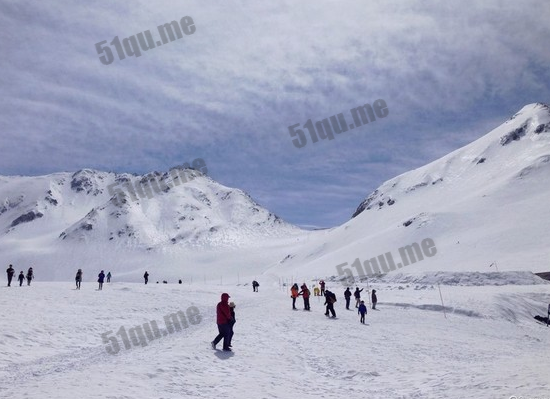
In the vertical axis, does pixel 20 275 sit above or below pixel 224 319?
above

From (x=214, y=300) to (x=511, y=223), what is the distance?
87.2 metres

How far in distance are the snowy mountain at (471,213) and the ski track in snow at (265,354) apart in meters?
53.6

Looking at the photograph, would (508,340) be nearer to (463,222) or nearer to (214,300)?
(214,300)

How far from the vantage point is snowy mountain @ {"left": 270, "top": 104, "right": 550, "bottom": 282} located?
87000 millimetres

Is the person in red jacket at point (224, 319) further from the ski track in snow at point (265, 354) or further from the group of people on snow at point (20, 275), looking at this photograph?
the group of people on snow at point (20, 275)

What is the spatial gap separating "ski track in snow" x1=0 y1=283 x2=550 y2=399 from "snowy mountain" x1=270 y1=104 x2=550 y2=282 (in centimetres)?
5362

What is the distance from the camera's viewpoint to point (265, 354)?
1592 cm

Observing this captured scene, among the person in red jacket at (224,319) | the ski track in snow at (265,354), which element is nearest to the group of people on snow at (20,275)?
the ski track in snow at (265,354)

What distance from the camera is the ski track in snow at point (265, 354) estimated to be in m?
10.8

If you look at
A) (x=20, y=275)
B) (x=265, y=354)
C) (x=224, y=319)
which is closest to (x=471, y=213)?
(x=20, y=275)

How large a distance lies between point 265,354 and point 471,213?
11369 cm

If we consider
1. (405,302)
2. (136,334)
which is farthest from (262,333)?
(405,302)

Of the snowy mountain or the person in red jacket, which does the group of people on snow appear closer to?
the person in red jacket

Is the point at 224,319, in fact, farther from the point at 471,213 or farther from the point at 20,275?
the point at 471,213
